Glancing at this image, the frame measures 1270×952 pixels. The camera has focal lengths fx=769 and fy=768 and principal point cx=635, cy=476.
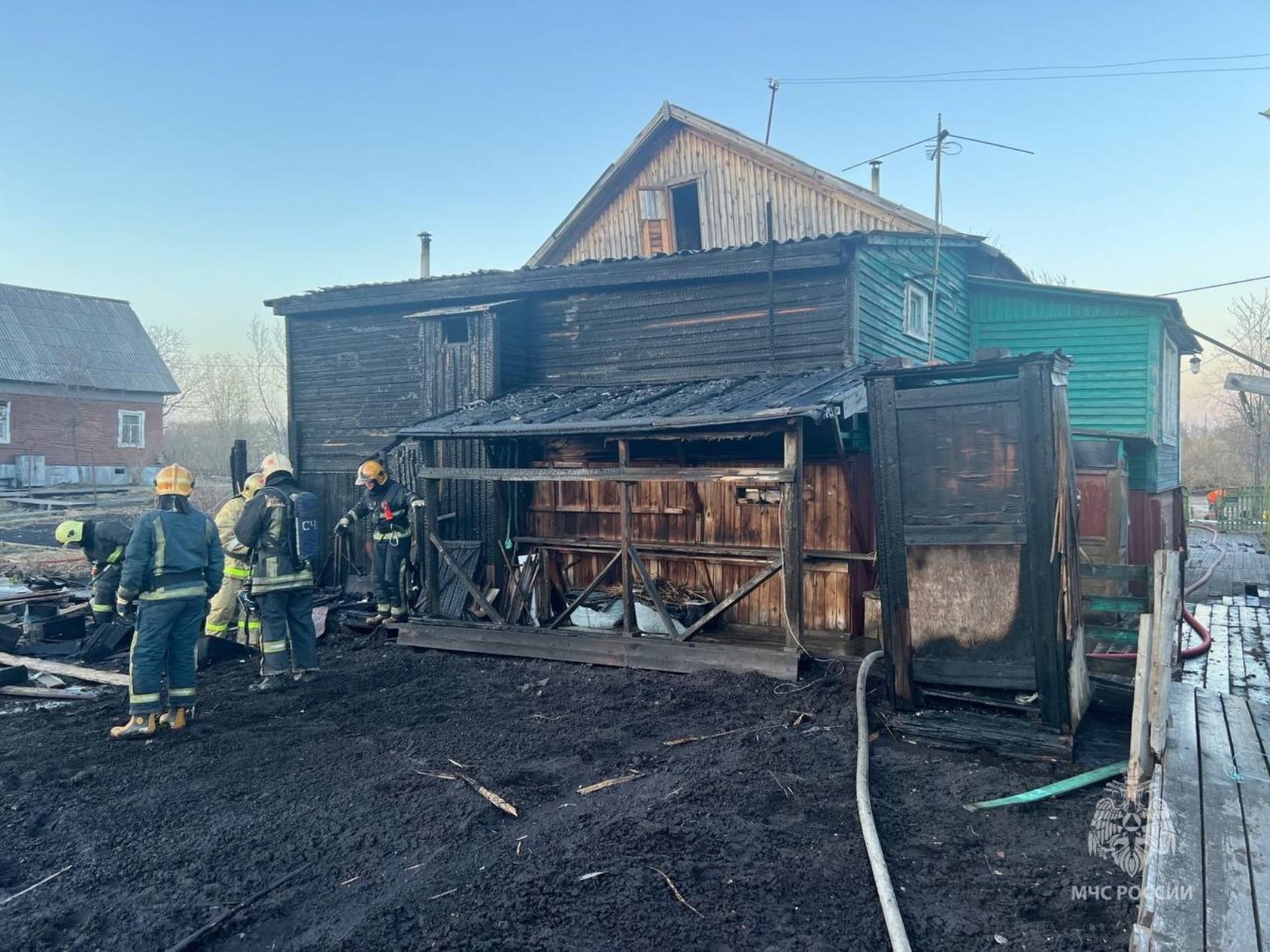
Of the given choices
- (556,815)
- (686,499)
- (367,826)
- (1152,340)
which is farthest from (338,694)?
(1152,340)

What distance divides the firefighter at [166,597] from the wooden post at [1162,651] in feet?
22.6

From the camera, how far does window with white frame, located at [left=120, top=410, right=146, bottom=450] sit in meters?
32.3

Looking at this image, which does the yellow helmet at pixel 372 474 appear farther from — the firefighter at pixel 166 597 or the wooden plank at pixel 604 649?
the firefighter at pixel 166 597

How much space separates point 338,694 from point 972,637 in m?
5.69

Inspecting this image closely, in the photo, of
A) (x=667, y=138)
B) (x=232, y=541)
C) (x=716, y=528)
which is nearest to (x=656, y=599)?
(x=716, y=528)

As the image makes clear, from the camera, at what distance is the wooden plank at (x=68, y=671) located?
750 cm

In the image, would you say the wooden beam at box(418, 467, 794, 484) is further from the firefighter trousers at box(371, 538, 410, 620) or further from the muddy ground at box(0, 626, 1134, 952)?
the muddy ground at box(0, 626, 1134, 952)

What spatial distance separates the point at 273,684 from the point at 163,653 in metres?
1.49

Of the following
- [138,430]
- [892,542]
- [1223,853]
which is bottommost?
[1223,853]

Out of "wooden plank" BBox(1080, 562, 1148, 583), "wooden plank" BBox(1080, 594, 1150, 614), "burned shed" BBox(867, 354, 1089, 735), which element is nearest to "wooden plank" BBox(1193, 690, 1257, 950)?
"burned shed" BBox(867, 354, 1089, 735)

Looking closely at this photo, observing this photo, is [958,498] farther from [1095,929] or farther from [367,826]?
[367,826]

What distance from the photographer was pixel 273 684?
7625 mm

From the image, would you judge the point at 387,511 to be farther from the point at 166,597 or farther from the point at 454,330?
the point at 166,597

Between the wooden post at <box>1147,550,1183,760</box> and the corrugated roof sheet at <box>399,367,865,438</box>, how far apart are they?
9.43 ft
